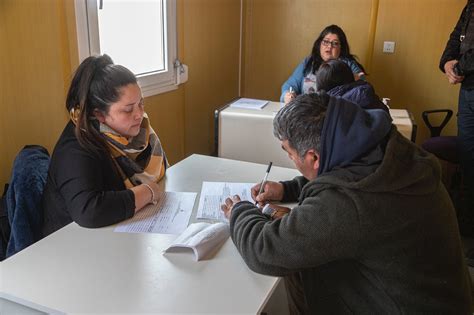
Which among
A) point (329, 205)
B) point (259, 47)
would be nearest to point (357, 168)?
point (329, 205)

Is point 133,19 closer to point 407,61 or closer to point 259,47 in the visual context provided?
point 259,47

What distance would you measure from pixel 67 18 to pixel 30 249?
1.33 metres

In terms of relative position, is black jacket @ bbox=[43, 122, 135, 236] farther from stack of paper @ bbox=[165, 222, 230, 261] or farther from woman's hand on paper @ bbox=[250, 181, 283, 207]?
woman's hand on paper @ bbox=[250, 181, 283, 207]

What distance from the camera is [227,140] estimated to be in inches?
107

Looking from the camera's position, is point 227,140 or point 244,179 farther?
point 227,140

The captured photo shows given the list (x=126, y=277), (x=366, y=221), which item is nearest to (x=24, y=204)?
(x=126, y=277)

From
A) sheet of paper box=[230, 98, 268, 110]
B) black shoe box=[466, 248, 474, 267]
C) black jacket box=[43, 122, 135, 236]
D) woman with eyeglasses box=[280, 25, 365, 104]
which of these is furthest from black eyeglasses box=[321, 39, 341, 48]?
black jacket box=[43, 122, 135, 236]

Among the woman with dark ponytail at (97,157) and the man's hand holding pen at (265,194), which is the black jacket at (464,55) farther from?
the woman with dark ponytail at (97,157)

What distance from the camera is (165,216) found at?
4.52 feet

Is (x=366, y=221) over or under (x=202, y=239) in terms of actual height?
over

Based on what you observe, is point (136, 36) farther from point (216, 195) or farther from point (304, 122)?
point (304, 122)

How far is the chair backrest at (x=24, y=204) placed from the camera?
4.51 ft

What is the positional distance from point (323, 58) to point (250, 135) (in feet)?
3.89

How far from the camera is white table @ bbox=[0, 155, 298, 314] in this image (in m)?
0.95
